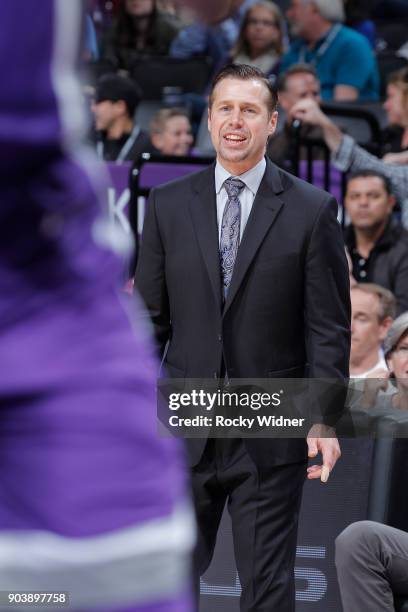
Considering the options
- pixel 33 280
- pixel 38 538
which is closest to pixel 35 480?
pixel 38 538

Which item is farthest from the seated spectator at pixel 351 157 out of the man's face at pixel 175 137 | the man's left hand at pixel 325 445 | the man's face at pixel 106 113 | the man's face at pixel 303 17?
the man's left hand at pixel 325 445

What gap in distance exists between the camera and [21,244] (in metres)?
1.11

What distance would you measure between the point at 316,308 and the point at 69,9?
2.98m

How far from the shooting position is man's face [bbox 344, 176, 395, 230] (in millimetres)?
6613

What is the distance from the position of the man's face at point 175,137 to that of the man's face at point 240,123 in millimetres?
4125

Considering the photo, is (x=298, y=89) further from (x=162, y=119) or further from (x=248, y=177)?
(x=248, y=177)

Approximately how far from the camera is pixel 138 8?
411 inches

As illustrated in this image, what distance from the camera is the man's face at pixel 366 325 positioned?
18.5 ft

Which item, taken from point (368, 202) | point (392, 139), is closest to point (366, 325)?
point (368, 202)

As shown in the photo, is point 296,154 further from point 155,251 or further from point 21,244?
point 21,244

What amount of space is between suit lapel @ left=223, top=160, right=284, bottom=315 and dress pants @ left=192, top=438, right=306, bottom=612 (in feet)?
1.59

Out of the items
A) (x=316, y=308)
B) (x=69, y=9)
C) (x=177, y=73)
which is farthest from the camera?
(x=177, y=73)

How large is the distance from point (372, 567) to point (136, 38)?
7.82m

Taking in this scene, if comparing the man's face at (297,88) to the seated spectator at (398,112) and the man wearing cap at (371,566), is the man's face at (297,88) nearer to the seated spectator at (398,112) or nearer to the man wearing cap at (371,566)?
the seated spectator at (398,112)
